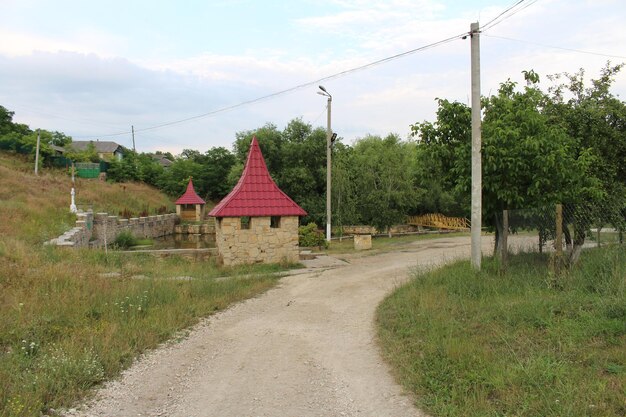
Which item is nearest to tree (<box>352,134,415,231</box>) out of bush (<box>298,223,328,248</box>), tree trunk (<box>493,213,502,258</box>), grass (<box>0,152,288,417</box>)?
bush (<box>298,223,328,248</box>)

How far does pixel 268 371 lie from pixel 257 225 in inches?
411

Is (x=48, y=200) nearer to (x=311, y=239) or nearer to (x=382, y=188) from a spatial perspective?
(x=311, y=239)

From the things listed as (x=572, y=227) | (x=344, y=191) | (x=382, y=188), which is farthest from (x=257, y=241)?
(x=382, y=188)

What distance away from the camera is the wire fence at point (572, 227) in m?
8.23

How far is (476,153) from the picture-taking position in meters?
9.26

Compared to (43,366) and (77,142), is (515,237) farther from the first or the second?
(77,142)

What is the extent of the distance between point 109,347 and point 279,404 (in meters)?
2.73

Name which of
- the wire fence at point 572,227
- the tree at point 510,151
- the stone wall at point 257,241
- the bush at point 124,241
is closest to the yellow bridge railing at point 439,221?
the bush at point 124,241

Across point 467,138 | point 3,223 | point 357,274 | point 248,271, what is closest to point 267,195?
point 248,271

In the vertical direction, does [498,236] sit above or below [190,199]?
below

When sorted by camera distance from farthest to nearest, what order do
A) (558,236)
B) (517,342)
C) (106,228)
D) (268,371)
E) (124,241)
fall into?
(106,228) < (124,241) < (558,236) < (268,371) < (517,342)

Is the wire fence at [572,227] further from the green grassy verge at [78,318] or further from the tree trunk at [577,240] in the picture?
the green grassy verge at [78,318]

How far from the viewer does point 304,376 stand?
212 inches

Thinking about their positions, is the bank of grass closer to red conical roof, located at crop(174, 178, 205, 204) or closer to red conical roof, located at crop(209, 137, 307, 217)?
red conical roof, located at crop(209, 137, 307, 217)
